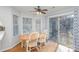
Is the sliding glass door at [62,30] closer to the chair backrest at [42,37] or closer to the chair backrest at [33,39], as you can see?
the chair backrest at [42,37]

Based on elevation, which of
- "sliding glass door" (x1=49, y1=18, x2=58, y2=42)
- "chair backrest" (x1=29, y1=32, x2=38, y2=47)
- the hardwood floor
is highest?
"sliding glass door" (x1=49, y1=18, x2=58, y2=42)

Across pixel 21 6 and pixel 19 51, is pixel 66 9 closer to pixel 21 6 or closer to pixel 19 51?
pixel 21 6

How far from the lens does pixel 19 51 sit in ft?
4.26

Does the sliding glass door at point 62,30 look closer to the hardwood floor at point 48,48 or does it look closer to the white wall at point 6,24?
the hardwood floor at point 48,48

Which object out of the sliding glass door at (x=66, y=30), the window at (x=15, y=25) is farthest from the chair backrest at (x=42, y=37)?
the window at (x=15, y=25)

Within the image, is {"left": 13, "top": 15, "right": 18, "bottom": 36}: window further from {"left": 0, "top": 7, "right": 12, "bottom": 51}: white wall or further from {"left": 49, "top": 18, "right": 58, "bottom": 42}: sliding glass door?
{"left": 49, "top": 18, "right": 58, "bottom": 42}: sliding glass door

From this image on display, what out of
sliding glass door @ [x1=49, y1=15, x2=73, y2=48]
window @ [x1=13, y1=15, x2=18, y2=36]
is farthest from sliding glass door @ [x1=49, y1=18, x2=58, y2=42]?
window @ [x1=13, y1=15, x2=18, y2=36]

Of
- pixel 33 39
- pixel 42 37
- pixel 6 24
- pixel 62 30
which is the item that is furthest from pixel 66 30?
pixel 6 24

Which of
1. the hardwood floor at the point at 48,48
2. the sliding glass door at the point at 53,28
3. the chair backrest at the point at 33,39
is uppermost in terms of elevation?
the sliding glass door at the point at 53,28

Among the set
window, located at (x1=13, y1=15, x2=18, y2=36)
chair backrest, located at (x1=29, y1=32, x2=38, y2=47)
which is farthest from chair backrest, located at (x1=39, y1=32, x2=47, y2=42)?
window, located at (x1=13, y1=15, x2=18, y2=36)

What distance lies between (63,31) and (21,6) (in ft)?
2.24

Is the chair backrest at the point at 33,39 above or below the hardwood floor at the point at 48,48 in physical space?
above

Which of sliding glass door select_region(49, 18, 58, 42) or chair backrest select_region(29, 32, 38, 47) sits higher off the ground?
sliding glass door select_region(49, 18, 58, 42)

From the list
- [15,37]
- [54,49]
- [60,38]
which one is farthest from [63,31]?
[15,37]
